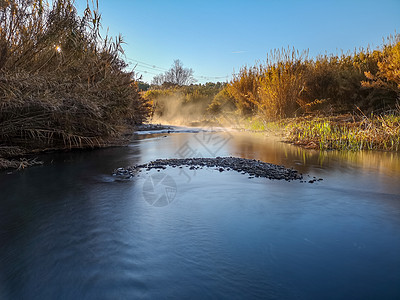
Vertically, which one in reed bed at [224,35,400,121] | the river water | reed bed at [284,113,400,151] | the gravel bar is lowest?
the river water

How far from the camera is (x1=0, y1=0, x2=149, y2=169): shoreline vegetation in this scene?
5.18m

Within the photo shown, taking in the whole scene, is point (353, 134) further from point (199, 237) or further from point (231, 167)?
point (199, 237)

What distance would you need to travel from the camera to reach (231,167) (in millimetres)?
5395

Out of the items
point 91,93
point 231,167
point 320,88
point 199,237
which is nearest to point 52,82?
point 91,93

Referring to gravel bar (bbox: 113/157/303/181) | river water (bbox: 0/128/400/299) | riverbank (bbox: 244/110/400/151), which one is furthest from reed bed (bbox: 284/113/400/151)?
gravel bar (bbox: 113/157/303/181)

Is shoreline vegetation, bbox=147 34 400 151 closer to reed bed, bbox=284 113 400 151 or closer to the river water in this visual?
reed bed, bbox=284 113 400 151

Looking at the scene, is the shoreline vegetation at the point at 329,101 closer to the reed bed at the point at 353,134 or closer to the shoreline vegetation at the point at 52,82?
the reed bed at the point at 353,134

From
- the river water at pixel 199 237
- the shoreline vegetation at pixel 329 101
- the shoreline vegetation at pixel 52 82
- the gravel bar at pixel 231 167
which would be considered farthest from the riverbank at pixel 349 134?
the shoreline vegetation at pixel 52 82

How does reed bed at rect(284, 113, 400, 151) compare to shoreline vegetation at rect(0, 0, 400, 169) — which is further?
reed bed at rect(284, 113, 400, 151)

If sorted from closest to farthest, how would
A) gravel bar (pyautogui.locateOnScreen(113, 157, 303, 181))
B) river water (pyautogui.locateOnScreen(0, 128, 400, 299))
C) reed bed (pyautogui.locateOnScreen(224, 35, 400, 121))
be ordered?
river water (pyautogui.locateOnScreen(0, 128, 400, 299)) → gravel bar (pyautogui.locateOnScreen(113, 157, 303, 181)) → reed bed (pyautogui.locateOnScreen(224, 35, 400, 121))

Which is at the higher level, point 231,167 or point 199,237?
point 231,167

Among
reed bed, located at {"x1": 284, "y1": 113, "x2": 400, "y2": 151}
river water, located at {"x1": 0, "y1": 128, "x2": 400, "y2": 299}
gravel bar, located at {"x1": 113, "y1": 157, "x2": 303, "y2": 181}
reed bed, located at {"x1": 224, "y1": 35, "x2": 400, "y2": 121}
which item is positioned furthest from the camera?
reed bed, located at {"x1": 224, "y1": 35, "x2": 400, "y2": 121}

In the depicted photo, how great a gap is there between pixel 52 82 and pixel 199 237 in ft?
15.4

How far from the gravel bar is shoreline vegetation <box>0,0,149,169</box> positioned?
1849 millimetres
